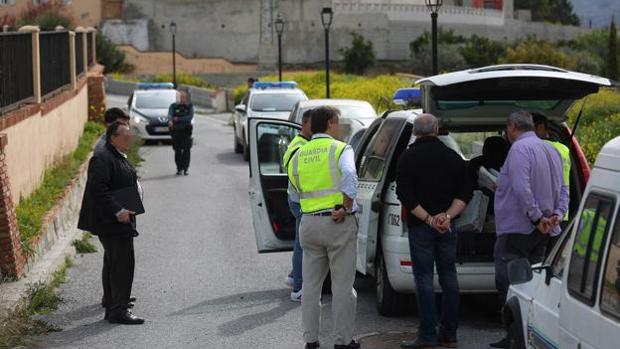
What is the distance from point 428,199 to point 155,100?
1040 inches

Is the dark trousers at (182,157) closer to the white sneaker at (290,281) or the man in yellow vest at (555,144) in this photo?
the white sneaker at (290,281)

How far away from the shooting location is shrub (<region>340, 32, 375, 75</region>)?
Answer: 297ft

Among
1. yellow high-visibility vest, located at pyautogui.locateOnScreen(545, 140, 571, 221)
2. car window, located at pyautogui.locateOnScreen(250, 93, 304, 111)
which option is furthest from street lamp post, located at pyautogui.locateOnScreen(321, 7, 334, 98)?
yellow high-visibility vest, located at pyautogui.locateOnScreen(545, 140, 571, 221)

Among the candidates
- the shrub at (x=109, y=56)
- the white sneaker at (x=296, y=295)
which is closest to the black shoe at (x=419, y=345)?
the white sneaker at (x=296, y=295)

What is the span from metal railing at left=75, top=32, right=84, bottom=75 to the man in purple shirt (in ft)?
73.3

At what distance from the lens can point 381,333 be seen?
9617 millimetres

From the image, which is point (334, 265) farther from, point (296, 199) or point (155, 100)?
point (155, 100)

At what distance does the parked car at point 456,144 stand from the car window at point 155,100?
23899mm

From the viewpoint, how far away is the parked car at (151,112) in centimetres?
3294

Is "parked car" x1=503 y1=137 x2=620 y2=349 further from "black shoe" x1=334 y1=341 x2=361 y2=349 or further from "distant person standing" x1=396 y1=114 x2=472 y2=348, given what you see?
"black shoe" x1=334 y1=341 x2=361 y2=349

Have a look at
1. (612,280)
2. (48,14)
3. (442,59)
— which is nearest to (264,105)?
(612,280)

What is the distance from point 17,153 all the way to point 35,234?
6.82 feet

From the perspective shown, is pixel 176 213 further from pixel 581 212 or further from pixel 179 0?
pixel 179 0

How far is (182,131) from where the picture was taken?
24.5m
